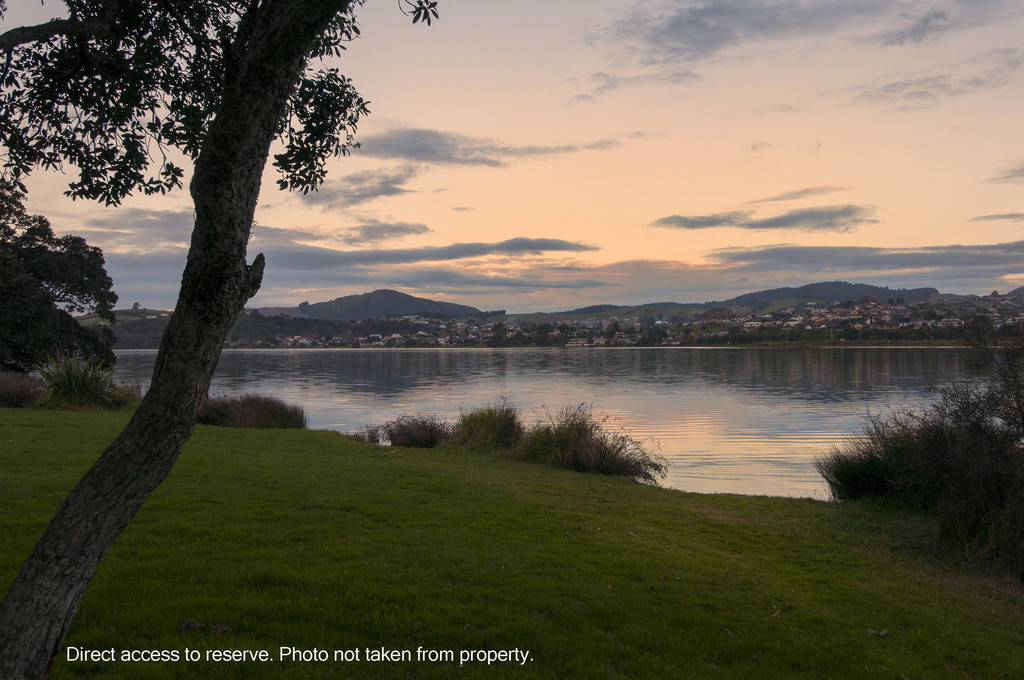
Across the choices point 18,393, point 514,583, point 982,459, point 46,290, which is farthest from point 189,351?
point 46,290

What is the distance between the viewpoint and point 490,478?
1180 cm

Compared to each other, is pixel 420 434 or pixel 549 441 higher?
pixel 549 441

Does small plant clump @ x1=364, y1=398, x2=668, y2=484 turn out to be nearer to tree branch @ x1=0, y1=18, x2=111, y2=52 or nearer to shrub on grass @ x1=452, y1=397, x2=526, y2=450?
shrub on grass @ x1=452, y1=397, x2=526, y2=450

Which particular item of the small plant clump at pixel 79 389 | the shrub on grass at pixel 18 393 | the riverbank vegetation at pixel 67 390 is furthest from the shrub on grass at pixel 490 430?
the shrub on grass at pixel 18 393

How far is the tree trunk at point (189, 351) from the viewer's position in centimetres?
296

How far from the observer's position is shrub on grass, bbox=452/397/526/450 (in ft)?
52.7

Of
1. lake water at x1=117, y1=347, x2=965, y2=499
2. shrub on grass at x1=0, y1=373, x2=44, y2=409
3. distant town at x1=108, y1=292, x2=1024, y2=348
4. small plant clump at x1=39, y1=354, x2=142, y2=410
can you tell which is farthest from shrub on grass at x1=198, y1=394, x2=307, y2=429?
distant town at x1=108, y1=292, x2=1024, y2=348

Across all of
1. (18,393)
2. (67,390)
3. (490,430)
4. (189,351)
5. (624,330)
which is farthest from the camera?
(624,330)

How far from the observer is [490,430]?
54.0 feet

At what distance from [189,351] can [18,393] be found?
20.5 metres

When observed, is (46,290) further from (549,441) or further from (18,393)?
(549,441)

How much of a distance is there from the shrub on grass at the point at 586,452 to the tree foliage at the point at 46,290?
1693 centimetres

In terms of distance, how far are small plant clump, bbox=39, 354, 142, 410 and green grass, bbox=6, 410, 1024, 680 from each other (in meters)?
10.6

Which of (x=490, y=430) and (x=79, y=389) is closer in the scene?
(x=490, y=430)
